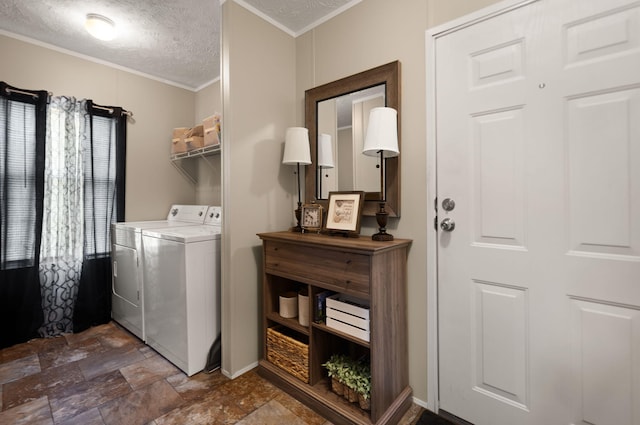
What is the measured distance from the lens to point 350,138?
6.03 ft

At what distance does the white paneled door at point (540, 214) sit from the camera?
1.10m

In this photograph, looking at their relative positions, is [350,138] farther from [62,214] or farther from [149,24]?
[62,214]

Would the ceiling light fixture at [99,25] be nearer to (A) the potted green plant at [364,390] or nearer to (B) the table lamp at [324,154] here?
(B) the table lamp at [324,154]

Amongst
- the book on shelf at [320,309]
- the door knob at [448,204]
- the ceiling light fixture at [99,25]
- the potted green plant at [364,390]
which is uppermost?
the ceiling light fixture at [99,25]

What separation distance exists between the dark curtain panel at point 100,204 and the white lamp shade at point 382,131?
250cm

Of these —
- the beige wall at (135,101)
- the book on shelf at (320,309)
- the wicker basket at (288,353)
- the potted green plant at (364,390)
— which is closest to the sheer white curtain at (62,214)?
the beige wall at (135,101)

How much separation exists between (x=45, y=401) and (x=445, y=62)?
2.81 meters

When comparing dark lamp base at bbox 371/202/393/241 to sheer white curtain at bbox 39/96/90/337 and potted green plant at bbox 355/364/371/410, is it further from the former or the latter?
sheer white curtain at bbox 39/96/90/337

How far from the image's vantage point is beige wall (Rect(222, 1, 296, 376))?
1.86 meters

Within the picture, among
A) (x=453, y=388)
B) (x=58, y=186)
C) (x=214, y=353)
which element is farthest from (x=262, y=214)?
(x=58, y=186)

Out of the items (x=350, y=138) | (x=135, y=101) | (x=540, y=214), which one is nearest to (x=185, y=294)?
(x=350, y=138)

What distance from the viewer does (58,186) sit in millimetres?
2479

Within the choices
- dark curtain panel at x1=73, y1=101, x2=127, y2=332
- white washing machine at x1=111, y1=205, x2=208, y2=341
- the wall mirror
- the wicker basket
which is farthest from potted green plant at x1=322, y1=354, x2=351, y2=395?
dark curtain panel at x1=73, y1=101, x2=127, y2=332

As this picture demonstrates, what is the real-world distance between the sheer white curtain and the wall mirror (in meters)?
2.06
